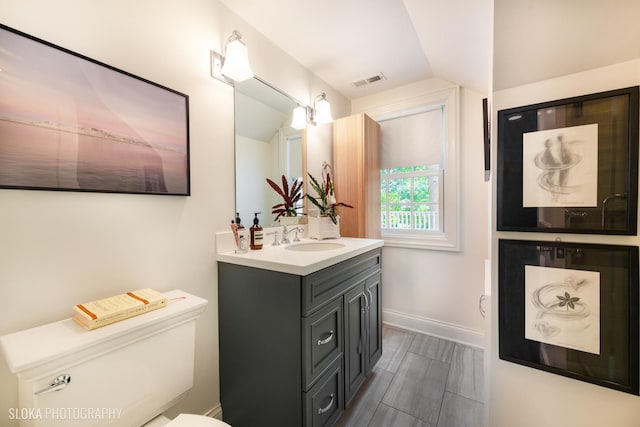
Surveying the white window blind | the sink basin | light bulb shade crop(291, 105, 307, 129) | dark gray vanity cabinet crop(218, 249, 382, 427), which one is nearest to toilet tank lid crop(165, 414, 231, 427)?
dark gray vanity cabinet crop(218, 249, 382, 427)

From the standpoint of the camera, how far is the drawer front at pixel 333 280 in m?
1.07

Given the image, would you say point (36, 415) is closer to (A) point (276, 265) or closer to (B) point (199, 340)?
(B) point (199, 340)

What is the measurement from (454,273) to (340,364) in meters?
1.47

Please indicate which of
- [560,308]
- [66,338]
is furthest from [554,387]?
[66,338]

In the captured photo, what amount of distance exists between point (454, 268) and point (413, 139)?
1299 mm

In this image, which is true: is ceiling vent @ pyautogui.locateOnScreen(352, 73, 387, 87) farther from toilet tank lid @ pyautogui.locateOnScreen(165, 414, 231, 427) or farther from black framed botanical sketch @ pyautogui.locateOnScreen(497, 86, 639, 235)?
toilet tank lid @ pyautogui.locateOnScreen(165, 414, 231, 427)

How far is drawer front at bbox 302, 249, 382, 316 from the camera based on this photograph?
1.07 meters

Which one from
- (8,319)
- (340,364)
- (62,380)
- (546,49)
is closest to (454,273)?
(340,364)

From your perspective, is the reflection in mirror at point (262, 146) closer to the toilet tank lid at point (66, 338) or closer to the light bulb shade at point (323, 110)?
the light bulb shade at point (323, 110)

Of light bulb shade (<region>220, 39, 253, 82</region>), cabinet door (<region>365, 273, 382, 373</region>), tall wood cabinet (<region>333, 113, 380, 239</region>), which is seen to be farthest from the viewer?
tall wood cabinet (<region>333, 113, 380, 239</region>)

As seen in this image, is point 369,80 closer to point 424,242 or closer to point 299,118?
point 299,118

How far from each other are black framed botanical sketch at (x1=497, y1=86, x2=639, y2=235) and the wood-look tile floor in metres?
1.22

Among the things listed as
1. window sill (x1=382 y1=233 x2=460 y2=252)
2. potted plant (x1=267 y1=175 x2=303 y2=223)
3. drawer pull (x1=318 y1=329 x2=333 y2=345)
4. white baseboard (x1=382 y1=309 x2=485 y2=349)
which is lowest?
white baseboard (x1=382 y1=309 x2=485 y2=349)

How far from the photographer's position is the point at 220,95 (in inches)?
54.1
